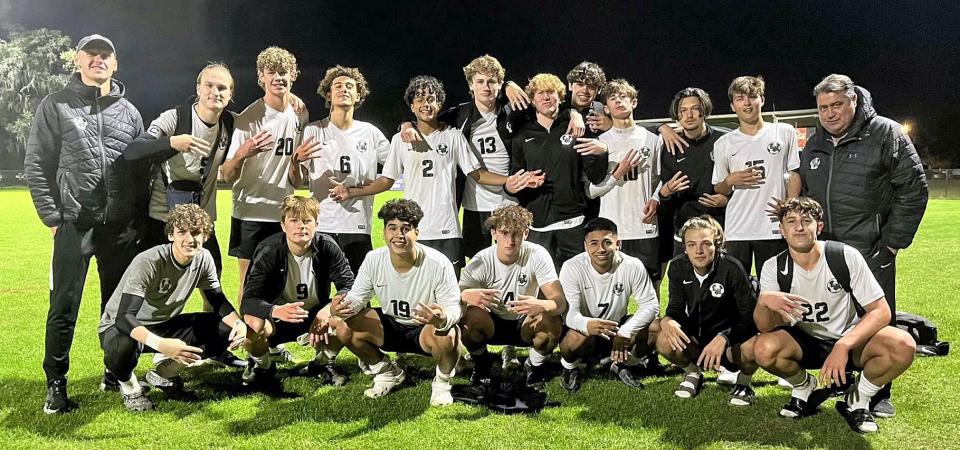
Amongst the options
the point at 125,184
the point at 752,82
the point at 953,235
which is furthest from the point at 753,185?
the point at 953,235

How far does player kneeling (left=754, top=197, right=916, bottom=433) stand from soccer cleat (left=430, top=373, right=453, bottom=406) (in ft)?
6.28

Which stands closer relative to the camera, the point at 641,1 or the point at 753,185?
the point at 753,185

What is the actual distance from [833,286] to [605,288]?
4.60ft

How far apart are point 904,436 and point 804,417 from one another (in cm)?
50

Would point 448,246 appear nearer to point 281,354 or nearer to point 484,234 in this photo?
point 484,234

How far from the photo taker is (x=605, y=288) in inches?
186

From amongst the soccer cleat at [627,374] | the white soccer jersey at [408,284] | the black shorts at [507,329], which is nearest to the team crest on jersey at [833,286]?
the soccer cleat at [627,374]

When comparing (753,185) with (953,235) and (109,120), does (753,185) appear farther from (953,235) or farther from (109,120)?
(953,235)

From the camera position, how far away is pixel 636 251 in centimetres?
541

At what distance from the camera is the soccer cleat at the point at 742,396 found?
14.1ft

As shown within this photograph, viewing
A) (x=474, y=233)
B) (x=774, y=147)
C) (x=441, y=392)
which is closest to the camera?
(x=441, y=392)

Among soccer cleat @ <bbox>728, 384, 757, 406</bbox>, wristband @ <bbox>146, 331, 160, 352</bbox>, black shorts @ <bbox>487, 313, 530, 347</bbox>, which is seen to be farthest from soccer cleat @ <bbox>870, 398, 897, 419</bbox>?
wristband @ <bbox>146, 331, 160, 352</bbox>

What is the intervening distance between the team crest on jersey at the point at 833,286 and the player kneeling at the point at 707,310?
457 mm

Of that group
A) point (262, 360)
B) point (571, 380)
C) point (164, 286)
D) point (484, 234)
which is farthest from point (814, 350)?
point (164, 286)
